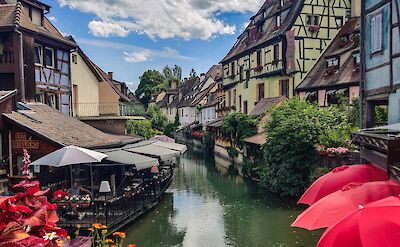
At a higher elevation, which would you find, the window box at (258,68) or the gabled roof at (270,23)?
the gabled roof at (270,23)

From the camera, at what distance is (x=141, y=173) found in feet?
60.2

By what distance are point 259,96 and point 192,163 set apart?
8.23 metres

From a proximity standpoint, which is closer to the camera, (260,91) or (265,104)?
(265,104)

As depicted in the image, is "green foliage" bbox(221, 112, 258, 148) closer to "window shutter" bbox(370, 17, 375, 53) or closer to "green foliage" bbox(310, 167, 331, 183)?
"green foliage" bbox(310, 167, 331, 183)

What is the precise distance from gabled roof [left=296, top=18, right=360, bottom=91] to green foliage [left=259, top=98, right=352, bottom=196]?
11.6 ft

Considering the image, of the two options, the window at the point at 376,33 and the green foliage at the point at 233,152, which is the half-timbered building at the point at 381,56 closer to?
the window at the point at 376,33

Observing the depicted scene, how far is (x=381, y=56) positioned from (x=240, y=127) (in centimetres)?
1710

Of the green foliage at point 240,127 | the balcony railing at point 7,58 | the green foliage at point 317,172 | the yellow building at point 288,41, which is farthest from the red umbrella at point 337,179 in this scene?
the yellow building at point 288,41

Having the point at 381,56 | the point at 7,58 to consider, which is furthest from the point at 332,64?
the point at 7,58

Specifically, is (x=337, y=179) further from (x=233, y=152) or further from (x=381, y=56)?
(x=233, y=152)

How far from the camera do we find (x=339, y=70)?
22.5m

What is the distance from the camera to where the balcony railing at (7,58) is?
16016 mm

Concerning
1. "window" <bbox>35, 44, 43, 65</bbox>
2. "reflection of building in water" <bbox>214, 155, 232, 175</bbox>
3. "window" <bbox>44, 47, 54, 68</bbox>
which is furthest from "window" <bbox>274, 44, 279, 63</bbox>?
"window" <bbox>35, 44, 43, 65</bbox>

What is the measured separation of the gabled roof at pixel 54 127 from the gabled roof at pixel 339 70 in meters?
12.9
